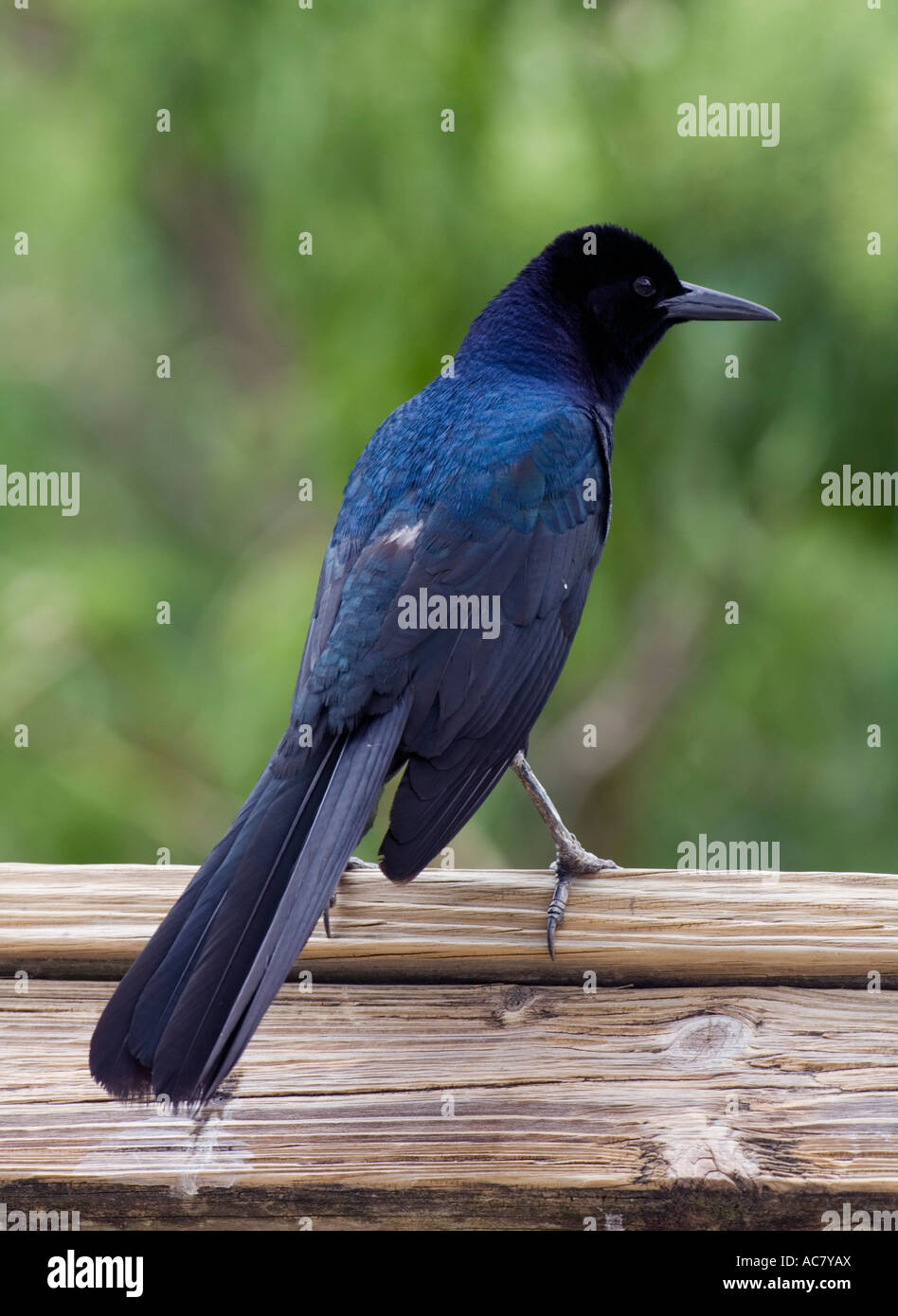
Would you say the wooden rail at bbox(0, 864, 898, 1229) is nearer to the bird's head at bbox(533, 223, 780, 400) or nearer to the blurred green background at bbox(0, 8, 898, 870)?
the bird's head at bbox(533, 223, 780, 400)

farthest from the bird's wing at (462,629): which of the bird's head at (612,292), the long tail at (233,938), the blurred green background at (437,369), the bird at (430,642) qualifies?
the blurred green background at (437,369)

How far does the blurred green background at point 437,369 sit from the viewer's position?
4250mm

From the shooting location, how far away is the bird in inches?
75.6

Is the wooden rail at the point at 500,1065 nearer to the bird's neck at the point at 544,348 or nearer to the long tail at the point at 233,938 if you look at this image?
the long tail at the point at 233,938

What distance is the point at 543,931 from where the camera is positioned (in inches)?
91.4

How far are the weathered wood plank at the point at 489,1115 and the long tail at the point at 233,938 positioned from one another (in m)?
0.29

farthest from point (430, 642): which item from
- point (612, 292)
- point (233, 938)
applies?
point (612, 292)

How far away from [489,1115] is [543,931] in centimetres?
33

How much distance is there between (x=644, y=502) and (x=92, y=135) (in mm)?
2831

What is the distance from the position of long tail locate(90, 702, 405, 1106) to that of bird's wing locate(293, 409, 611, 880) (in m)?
0.15

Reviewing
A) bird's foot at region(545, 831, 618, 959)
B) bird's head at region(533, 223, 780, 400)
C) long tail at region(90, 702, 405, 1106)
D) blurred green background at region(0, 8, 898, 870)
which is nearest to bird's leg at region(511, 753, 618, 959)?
bird's foot at region(545, 831, 618, 959)

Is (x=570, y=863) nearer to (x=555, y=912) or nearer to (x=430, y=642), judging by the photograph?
(x=555, y=912)

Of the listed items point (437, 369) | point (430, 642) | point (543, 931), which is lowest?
point (543, 931)
